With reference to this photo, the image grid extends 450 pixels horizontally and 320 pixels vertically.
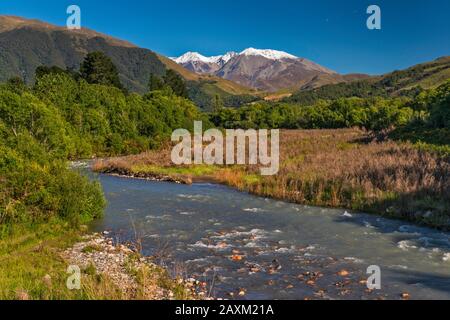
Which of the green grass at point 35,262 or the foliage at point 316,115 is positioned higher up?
the foliage at point 316,115

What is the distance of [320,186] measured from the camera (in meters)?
28.0

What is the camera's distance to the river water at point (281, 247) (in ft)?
45.0

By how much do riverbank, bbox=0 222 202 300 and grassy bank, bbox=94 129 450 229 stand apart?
13.3m

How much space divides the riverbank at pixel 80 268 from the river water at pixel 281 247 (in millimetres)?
994

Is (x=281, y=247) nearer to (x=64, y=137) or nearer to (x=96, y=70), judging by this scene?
(x=64, y=137)

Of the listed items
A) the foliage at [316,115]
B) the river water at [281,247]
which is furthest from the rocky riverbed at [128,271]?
the foliage at [316,115]

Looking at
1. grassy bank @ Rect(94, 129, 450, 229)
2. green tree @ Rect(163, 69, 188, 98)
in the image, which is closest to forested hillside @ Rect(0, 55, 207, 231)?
grassy bank @ Rect(94, 129, 450, 229)

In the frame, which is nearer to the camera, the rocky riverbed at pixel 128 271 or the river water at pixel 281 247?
the rocky riverbed at pixel 128 271

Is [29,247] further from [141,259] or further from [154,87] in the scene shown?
[154,87]

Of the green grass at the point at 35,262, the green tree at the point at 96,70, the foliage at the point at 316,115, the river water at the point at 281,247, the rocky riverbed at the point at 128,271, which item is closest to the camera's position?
the green grass at the point at 35,262

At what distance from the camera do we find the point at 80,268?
14891 mm

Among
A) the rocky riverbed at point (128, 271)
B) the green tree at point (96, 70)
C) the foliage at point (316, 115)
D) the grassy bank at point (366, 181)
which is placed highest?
the green tree at point (96, 70)

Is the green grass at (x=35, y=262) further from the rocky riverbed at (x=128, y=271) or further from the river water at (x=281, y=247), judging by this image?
the river water at (x=281, y=247)
